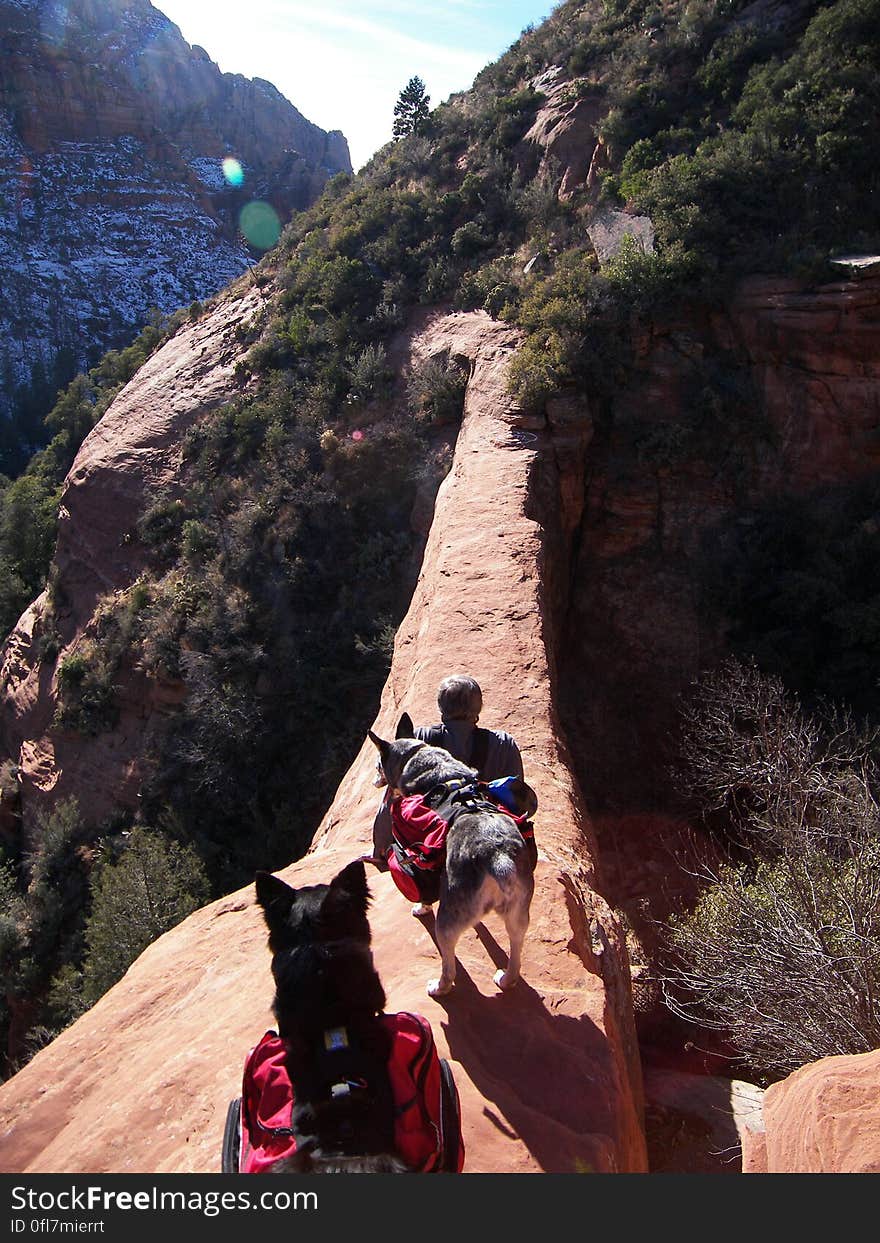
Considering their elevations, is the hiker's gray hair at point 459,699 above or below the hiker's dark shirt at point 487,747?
above

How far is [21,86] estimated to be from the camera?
73.4 m

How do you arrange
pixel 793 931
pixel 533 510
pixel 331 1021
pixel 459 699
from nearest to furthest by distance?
pixel 331 1021 → pixel 459 699 → pixel 793 931 → pixel 533 510

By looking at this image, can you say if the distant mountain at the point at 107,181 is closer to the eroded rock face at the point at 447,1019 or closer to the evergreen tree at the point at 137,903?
the evergreen tree at the point at 137,903

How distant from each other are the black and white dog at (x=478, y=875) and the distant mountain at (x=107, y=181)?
5487 centimetres

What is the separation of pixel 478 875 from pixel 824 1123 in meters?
1.61

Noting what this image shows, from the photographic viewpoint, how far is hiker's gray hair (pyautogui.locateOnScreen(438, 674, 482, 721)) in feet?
14.6

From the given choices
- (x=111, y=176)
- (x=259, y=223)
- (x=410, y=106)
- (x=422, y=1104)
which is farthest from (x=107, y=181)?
(x=422, y=1104)

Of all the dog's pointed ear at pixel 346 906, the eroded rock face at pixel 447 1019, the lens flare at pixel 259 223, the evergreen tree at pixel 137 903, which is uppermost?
the lens flare at pixel 259 223

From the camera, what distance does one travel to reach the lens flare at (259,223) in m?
81.3

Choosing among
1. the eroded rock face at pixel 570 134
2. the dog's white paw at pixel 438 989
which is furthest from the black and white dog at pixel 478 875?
the eroded rock face at pixel 570 134

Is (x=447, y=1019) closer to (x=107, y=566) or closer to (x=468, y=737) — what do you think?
(x=468, y=737)

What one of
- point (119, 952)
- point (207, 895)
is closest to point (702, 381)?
point (207, 895)

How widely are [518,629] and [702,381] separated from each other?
7222 mm

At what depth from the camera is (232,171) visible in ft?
286
